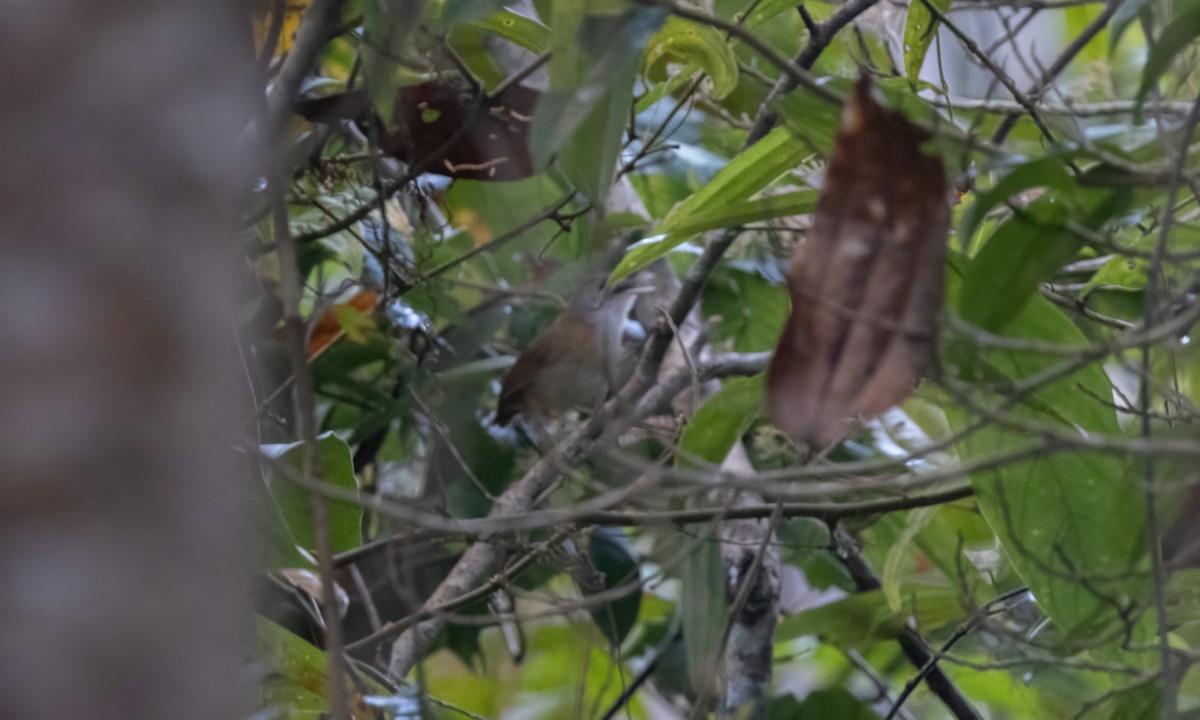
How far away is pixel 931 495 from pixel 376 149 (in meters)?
0.62

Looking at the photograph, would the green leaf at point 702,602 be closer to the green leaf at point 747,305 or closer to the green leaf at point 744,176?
the green leaf at point 744,176

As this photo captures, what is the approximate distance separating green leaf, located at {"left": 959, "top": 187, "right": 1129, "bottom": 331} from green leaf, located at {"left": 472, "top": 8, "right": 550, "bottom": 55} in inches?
21.4

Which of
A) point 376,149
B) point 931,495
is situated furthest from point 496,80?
point 931,495

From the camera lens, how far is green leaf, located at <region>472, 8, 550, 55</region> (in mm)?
1077

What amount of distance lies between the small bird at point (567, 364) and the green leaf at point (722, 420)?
0.71m

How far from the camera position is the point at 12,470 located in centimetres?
32

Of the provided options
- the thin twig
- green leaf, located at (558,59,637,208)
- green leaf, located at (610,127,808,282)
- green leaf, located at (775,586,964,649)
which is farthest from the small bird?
the thin twig

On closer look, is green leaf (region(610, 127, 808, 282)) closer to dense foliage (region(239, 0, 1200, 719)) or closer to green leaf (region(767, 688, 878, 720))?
dense foliage (region(239, 0, 1200, 719))

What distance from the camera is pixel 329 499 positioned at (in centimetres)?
99

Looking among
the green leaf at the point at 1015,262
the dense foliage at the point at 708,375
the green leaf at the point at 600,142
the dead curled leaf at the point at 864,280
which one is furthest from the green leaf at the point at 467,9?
the green leaf at the point at 1015,262

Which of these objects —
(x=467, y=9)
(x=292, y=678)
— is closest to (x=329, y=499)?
(x=292, y=678)

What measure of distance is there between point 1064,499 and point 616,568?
76 cm

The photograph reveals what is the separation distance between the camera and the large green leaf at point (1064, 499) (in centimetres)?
85

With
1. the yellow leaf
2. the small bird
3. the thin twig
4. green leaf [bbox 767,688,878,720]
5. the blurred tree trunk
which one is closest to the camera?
the blurred tree trunk
